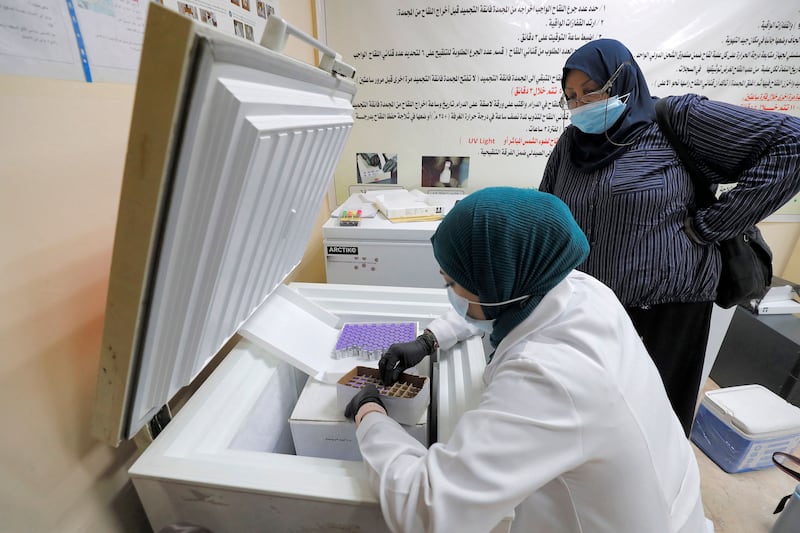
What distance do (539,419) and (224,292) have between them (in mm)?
591

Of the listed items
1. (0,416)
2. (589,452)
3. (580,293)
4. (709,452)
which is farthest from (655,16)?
(0,416)

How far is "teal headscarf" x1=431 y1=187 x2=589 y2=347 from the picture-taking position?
640mm

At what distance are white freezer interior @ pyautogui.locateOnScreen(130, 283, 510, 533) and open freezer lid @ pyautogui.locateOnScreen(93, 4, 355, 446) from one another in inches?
4.5

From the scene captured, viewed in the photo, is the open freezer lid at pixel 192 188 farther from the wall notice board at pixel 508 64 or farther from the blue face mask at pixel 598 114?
the wall notice board at pixel 508 64

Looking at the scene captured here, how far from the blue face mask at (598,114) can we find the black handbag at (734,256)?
140 millimetres

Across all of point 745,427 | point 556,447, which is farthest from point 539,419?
point 745,427

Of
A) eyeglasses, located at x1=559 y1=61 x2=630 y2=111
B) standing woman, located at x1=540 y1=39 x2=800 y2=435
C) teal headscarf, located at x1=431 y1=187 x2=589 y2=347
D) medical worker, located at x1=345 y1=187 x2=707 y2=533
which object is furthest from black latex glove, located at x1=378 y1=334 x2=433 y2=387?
eyeglasses, located at x1=559 y1=61 x2=630 y2=111

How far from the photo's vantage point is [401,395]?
826 mm

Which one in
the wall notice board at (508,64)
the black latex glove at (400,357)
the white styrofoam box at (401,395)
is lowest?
the white styrofoam box at (401,395)

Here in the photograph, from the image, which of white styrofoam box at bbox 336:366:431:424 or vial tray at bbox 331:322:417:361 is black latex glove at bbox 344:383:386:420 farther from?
vial tray at bbox 331:322:417:361

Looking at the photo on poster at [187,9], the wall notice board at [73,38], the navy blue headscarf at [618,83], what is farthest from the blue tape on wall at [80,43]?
the navy blue headscarf at [618,83]

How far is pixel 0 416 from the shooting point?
1.70 feet

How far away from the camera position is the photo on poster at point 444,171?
225 cm

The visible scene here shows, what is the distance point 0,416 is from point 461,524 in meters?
0.70
